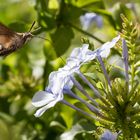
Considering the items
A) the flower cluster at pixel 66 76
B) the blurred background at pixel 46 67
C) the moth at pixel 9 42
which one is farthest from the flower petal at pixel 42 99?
the blurred background at pixel 46 67

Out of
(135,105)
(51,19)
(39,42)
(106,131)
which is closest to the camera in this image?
(106,131)

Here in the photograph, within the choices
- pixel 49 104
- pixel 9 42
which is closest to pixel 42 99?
pixel 49 104

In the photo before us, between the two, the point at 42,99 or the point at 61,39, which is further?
the point at 61,39

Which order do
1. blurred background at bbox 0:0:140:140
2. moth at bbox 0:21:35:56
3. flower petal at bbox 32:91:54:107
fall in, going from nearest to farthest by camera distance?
flower petal at bbox 32:91:54:107, moth at bbox 0:21:35:56, blurred background at bbox 0:0:140:140

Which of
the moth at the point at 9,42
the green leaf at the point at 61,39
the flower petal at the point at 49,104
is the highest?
the green leaf at the point at 61,39

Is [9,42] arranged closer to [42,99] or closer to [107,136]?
[42,99]

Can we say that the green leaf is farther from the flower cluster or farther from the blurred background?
the flower cluster

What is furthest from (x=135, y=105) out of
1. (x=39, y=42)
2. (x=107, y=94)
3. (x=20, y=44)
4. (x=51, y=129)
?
(x=39, y=42)

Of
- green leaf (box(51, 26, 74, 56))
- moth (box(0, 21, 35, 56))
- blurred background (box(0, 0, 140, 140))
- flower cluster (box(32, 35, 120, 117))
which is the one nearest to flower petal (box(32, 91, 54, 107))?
flower cluster (box(32, 35, 120, 117))

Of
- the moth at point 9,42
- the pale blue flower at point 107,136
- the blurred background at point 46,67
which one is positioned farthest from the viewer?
the blurred background at point 46,67

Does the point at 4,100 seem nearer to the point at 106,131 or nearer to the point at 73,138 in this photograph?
the point at 73,138

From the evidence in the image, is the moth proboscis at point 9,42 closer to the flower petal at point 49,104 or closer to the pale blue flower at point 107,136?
the flower petal at point 49,104
